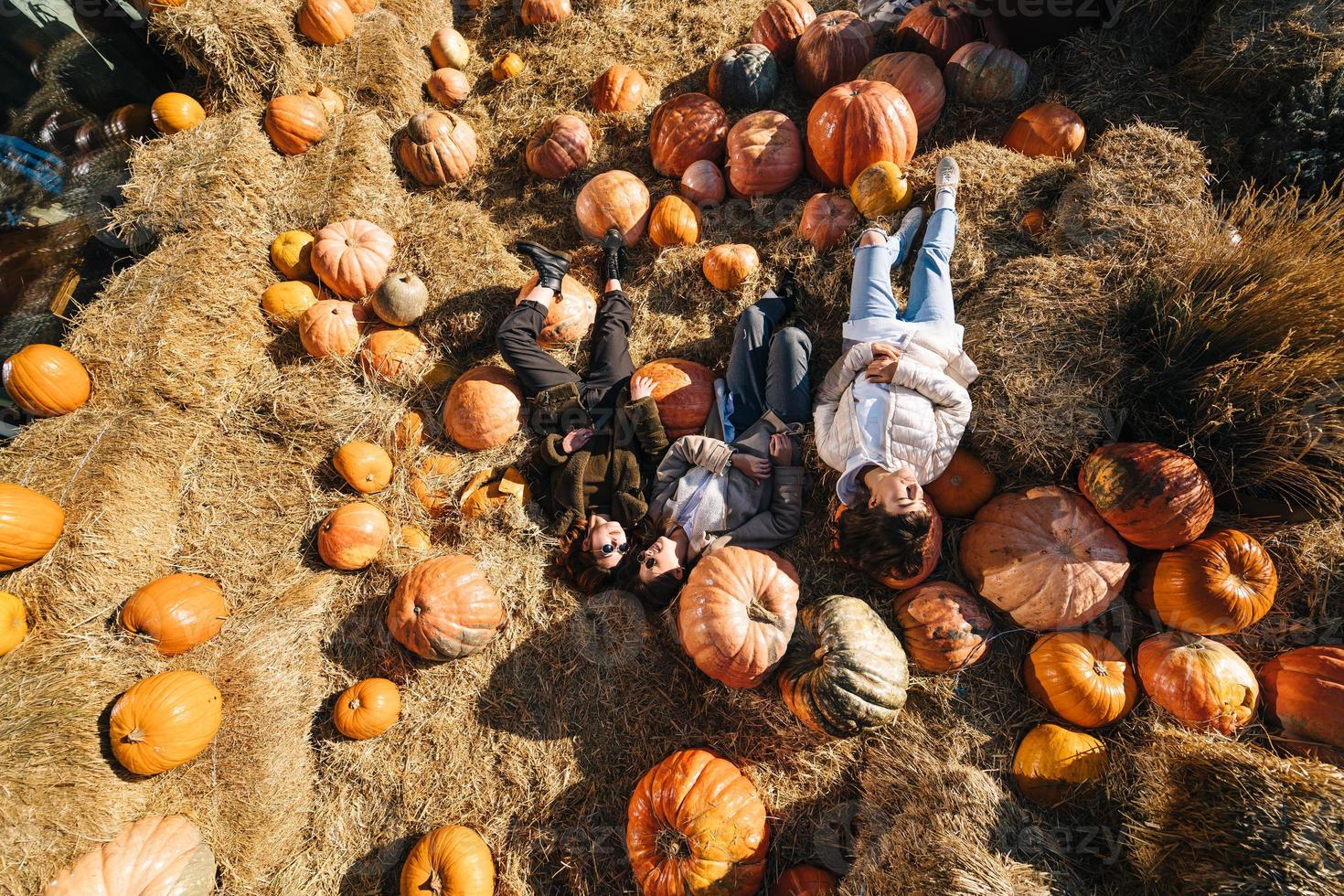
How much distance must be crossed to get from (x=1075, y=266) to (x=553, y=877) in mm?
5466

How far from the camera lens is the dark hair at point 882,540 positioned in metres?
3.53

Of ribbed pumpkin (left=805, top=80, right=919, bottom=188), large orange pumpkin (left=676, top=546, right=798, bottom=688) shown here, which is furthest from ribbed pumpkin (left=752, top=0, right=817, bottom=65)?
large orange pumpkin (left=676, top=546, right=798, bottom=688)

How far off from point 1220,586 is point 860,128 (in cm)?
411

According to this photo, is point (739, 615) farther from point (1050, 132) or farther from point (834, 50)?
point (834, 50)

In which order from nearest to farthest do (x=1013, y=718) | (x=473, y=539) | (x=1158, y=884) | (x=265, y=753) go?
1. (x=1158, y=884)
2. (x=1013, y=718)
3. (x=265, y=753)
4. (x=473, y=539)

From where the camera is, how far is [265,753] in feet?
13.0

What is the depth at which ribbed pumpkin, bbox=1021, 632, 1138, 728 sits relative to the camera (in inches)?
133

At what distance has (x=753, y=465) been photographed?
173 inches

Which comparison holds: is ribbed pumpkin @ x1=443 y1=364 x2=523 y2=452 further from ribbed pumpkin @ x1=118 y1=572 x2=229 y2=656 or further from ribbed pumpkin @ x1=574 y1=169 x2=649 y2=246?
ribbed pumpkin @ x1=118 y1=572 x2=229 y2=656

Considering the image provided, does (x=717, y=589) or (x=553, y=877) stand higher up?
(x=717, y=589)

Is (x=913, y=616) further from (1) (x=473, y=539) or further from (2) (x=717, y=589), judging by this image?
(1) (x=473, y=539)

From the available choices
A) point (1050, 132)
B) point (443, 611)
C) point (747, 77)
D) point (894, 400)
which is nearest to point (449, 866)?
point (443, 611)

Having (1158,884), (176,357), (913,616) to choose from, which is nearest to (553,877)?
(913,616)

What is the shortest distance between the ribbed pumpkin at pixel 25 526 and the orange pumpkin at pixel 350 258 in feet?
9.08
